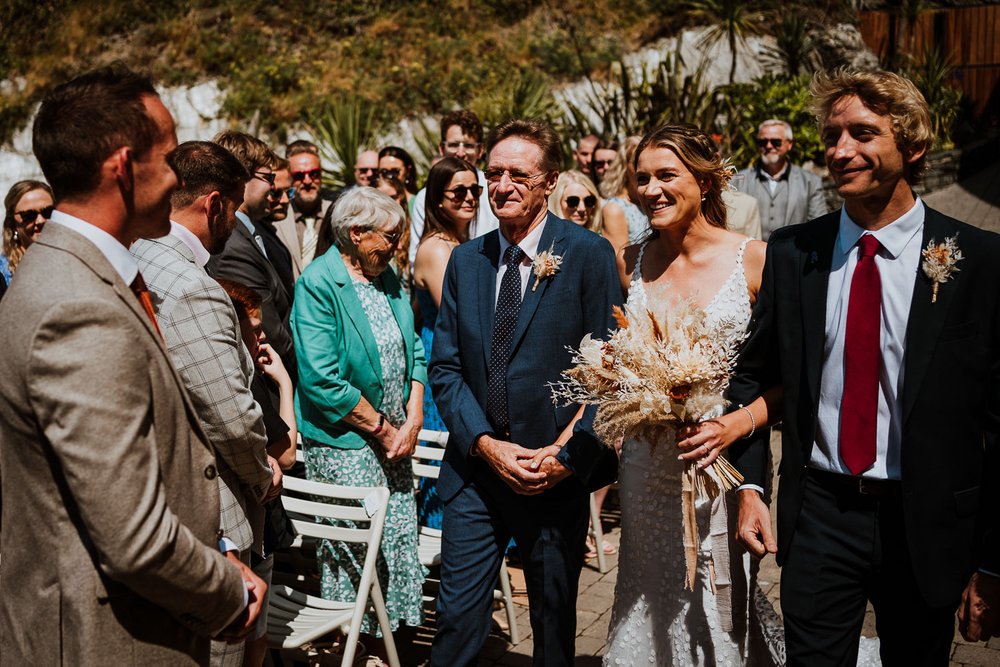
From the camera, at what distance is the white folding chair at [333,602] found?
3.70 m

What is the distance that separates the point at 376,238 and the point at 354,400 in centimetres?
84

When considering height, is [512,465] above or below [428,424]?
above

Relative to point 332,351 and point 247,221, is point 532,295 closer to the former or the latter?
point 332,351

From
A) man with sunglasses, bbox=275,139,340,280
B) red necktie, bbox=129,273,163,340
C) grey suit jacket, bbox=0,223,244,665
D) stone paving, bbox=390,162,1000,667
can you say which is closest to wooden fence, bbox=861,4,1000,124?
man with sunglasses, bbox=275,139,340,280

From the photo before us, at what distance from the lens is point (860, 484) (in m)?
2.76

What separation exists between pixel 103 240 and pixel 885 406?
2271mm

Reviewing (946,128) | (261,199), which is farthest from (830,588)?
(946,128)

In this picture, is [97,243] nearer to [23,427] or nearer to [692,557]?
[23,427]

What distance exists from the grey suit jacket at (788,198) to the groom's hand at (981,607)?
248 inches

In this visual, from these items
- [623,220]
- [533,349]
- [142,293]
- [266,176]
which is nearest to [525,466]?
[533,349]

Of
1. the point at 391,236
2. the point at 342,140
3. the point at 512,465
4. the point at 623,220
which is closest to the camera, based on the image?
the point at 512,465

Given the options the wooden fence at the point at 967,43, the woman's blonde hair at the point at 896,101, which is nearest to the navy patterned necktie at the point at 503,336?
the woman's blonde hair at the point at 896,101

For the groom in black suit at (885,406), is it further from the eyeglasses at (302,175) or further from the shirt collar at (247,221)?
the eyeglasses at (302,175)

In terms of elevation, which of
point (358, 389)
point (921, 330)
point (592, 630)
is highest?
point (921, 330)
